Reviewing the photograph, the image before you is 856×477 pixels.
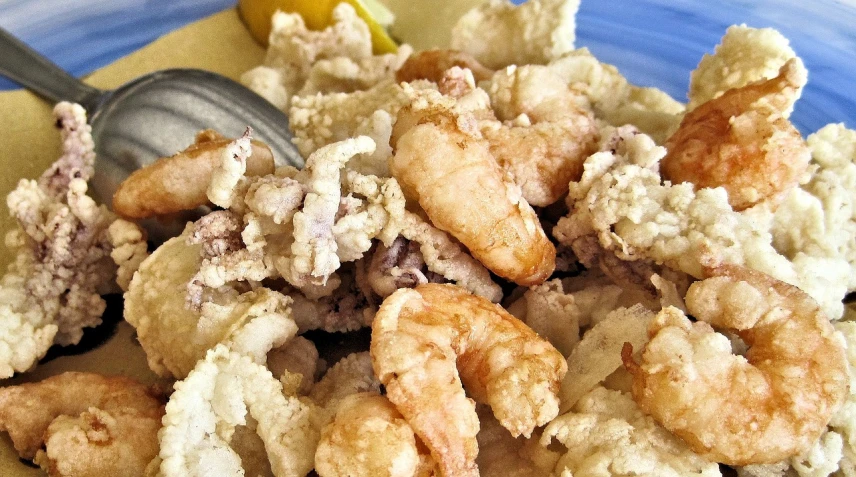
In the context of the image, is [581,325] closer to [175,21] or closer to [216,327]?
[216,327]

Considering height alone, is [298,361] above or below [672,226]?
below

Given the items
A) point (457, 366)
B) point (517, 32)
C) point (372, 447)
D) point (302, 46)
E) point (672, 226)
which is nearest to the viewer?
A: point (372, 447)

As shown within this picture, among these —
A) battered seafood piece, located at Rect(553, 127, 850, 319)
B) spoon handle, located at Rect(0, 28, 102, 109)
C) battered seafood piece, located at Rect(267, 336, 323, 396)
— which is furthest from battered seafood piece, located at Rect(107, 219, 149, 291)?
battered seafood piece, located at Rect(553, 127, 850, 319)

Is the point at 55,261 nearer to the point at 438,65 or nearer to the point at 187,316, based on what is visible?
the point at 187,316

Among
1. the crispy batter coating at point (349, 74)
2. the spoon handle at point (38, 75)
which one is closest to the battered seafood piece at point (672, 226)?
the crispy batter coating at point (349, 74)

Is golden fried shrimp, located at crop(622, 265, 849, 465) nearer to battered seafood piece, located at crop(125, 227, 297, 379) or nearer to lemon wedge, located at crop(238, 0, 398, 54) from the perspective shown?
battered seafood piece, located at crop(125, 227, 297, 379)

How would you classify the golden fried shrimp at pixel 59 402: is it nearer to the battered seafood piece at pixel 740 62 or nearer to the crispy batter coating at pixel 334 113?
the crispy batter coating at pixel 334 113

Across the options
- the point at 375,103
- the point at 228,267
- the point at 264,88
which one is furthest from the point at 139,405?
the point at 264,88

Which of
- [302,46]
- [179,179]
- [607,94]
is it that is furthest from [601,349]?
[302,46]
